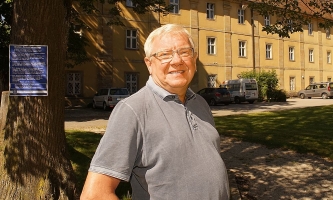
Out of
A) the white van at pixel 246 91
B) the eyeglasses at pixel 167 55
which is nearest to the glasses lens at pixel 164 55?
the eyeglasses at pixel 167 55

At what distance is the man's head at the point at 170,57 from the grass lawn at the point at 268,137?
10.8ft

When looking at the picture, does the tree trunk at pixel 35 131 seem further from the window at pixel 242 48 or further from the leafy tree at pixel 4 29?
the window at pixel 242 48

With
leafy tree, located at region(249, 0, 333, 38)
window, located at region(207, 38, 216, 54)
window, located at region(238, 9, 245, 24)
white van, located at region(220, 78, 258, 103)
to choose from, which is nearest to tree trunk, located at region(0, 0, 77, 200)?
leafy tree, located at region(249, 0, 333, 38)

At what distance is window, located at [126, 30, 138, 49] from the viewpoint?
85.9 feet

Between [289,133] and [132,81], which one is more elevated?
[132,81]

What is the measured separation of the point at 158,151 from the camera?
166 centimetres

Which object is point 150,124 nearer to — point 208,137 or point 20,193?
point 208,137

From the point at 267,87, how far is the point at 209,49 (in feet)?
19.3

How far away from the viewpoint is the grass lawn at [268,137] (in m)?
6.70

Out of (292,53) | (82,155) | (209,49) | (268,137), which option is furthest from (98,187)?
(292,53)

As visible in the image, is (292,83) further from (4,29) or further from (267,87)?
(4,29)

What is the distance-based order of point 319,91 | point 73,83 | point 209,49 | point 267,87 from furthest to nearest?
point 319,91
point 209,49
point 267,87
point 73,83

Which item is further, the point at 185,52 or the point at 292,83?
the point at 292,83

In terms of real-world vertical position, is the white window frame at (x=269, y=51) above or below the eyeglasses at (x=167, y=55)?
above
